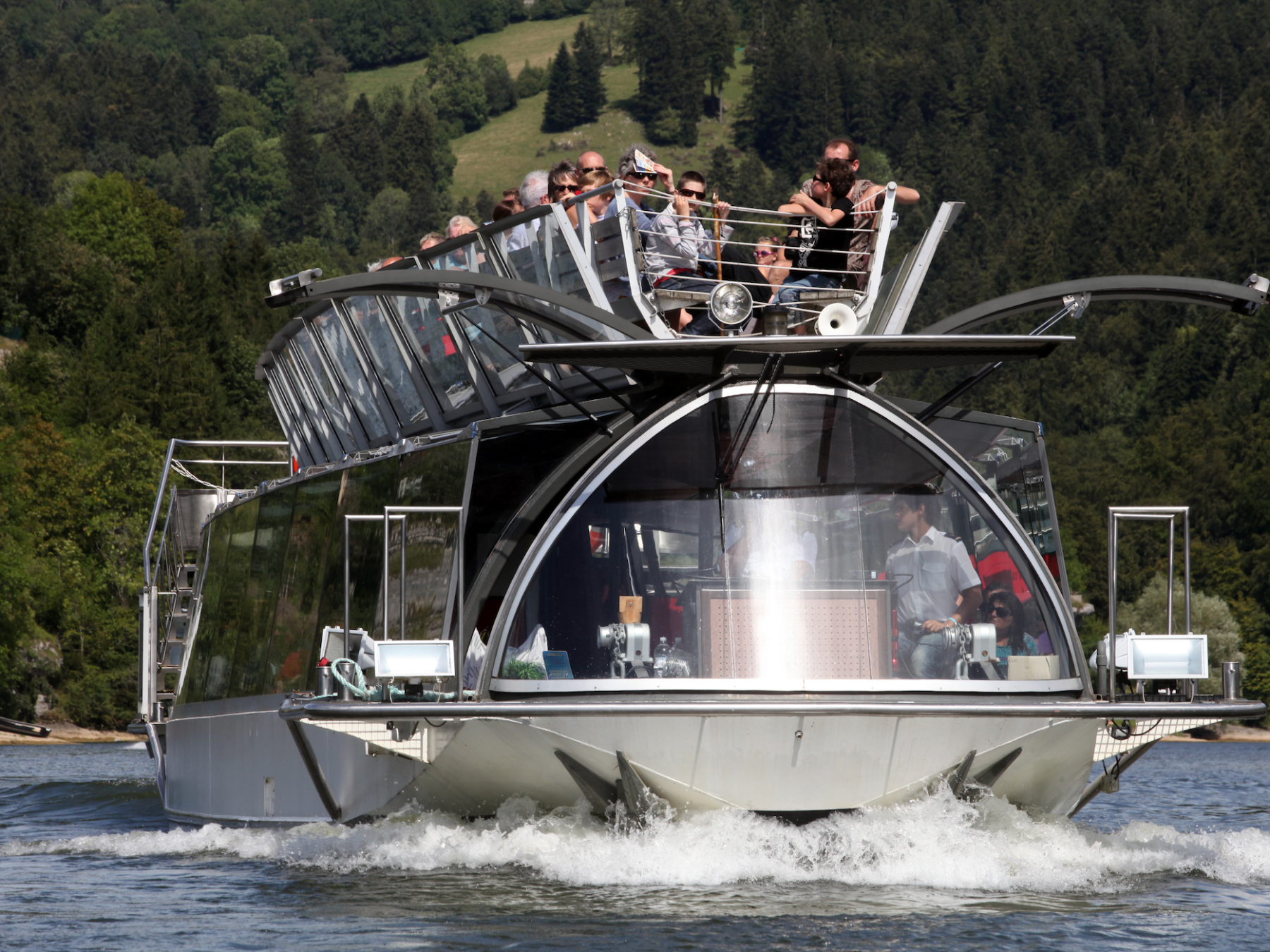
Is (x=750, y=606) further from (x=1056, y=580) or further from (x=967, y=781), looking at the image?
(x=1056, y=580)

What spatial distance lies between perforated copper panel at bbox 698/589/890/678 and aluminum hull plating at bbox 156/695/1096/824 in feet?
1.67

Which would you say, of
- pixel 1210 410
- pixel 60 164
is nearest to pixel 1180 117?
pixel 1210 410

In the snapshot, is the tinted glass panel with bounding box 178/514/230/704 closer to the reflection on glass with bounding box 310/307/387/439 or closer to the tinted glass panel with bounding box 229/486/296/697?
the tinted glass panel with bounding box 229/486/296/697

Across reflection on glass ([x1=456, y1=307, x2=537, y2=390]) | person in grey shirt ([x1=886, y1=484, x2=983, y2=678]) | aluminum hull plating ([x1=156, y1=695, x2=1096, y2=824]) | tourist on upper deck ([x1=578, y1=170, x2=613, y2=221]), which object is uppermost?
tourist on upper deck ([x1=578, y1=170, x2=613, y2=221])

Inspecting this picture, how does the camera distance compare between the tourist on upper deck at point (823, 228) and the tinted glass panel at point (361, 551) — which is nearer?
the tourist on upper deck at point (823, 228)

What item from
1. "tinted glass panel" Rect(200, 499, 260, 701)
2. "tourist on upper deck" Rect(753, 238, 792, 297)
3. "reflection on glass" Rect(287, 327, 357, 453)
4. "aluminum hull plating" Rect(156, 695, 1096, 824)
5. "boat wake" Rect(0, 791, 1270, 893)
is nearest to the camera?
"aluminum hull plating" Rect(156, 695, 1096, 824)

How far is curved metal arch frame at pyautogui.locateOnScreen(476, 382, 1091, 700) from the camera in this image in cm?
1309

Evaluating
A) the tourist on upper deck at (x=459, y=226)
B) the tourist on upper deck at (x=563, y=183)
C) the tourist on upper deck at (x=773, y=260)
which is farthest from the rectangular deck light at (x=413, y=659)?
the tourist on upper deck at (x=459, y=226)

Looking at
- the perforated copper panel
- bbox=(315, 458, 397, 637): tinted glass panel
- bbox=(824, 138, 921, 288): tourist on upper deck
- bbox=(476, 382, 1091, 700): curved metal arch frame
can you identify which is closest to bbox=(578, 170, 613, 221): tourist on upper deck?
bbox=(824, 138, 921, 288): tourist on upper deck

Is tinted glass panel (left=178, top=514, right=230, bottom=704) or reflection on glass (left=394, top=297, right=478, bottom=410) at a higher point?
reflection on glass (left=394, top=297, right=478, bottom=410)

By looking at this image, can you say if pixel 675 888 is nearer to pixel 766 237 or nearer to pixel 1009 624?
pixel 1009 624

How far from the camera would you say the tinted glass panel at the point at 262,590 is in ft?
58.3

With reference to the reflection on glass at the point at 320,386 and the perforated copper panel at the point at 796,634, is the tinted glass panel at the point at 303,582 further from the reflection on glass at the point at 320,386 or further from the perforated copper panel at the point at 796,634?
the perforated copper panel at the point at 796,634

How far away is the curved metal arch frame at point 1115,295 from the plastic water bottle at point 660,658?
116 inches
